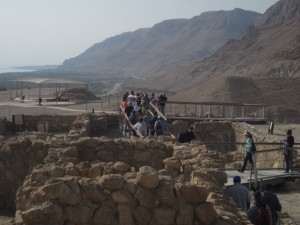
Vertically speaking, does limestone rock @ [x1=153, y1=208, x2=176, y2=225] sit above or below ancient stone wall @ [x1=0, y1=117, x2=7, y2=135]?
above

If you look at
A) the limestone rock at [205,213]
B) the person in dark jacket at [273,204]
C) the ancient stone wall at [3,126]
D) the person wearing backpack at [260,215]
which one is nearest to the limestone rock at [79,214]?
the limestone rock at [205,213]

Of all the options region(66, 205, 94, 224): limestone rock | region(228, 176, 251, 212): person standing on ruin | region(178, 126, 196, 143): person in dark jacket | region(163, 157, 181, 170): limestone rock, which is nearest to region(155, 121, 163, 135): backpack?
region(178, 126, 196, 143): person in dark jacket

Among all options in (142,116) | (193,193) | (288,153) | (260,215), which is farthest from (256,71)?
(193,193)

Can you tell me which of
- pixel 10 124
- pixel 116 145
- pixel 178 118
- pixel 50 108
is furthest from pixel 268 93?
pixel 116 145

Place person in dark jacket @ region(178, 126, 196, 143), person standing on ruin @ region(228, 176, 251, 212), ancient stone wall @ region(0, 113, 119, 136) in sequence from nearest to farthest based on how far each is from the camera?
person standing on ruin @ region(228, 176, 251, 212) → person in dark jacket @ region(178, 126, 196, 143) → ancient stone wall @ region(0, 113, 119, 136)

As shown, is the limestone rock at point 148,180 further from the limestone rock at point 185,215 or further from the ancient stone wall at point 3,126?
the ancient stone wall at point 3,126

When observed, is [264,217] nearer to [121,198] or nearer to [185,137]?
[121,198]

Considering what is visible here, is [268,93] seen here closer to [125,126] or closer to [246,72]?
[246,72]

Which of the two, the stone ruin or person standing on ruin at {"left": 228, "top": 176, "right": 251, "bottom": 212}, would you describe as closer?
the stone ruin

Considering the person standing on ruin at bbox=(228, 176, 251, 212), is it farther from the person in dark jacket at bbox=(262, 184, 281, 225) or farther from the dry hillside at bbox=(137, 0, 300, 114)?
the dry hillside at bbox=(137, 0, 300, 114)

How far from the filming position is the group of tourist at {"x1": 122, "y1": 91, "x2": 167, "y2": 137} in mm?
13996

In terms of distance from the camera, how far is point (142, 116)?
17.1m

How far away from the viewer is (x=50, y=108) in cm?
3481

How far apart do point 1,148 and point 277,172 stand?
297 inches
